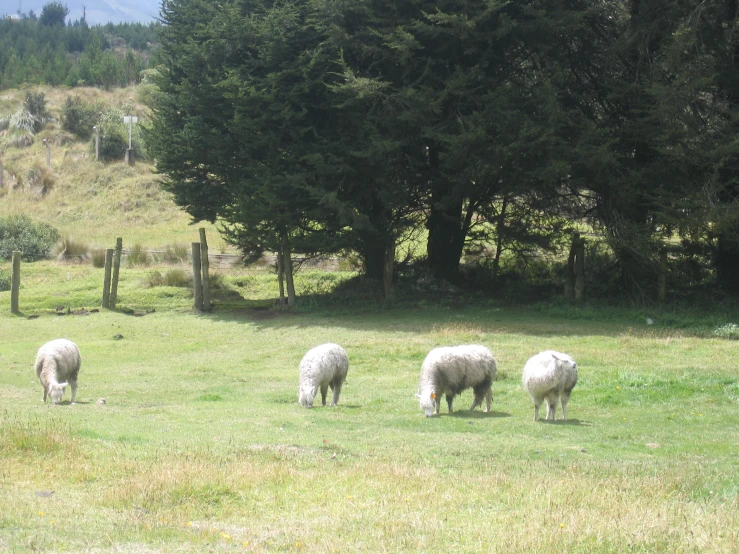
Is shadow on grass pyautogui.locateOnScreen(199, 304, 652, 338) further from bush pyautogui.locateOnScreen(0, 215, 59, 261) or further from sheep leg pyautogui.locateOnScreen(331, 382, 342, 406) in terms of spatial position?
bush pyautogui.locateOnScreen(0, 215, 59, 261)

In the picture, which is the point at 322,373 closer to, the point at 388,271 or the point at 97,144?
the point at 388,271

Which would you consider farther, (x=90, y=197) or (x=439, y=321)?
(x=90, y=197)

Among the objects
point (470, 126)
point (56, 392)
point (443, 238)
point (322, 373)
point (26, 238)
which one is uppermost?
point (470, 126)

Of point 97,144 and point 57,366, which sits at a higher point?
point 97,144

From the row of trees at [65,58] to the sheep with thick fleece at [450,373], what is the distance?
276 ft

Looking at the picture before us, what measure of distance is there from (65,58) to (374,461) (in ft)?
376

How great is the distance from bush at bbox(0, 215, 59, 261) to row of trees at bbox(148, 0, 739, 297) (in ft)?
51.8

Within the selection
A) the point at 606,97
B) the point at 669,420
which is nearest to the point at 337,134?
the point at 606,97

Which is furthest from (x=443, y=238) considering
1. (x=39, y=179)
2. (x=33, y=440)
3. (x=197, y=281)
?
(x=39, y=179)

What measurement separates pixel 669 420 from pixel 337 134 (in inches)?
832

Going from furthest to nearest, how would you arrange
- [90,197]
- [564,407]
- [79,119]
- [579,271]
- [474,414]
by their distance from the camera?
[79,119] < [90,197] < [579,271] < [474,414] < [564,407]

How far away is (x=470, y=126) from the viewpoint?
30391mm

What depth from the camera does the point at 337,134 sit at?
3438 cm

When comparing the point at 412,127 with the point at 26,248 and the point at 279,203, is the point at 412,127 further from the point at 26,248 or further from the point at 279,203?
the point at 26,248
